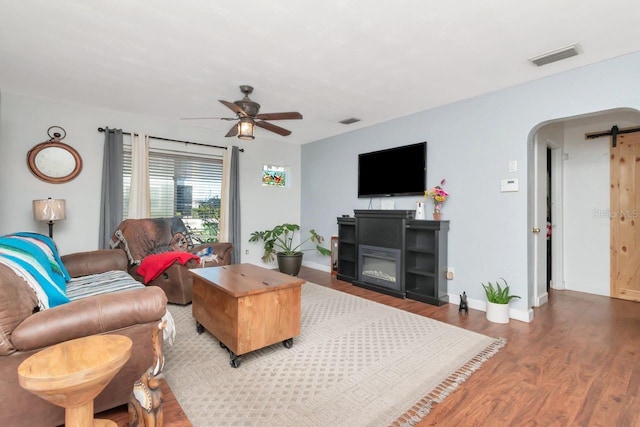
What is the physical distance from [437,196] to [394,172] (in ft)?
2.70

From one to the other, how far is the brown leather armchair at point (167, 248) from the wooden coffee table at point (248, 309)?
97 centimetres

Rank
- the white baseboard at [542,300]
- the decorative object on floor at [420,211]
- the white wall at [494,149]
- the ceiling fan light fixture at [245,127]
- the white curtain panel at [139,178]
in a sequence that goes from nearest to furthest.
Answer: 1. the white wall at [494,149]
2. the ceiling fan light fixture at [245,127]
3. the white baseboard at [542,300]
4. the decorative object on floor at [420,211]
5. the white curtain panel at [139,178]

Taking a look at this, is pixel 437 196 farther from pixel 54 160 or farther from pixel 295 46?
pixel 54 160

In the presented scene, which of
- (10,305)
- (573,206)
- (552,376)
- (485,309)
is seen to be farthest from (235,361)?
(573,206)

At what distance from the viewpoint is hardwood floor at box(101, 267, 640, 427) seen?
1665 millimetres

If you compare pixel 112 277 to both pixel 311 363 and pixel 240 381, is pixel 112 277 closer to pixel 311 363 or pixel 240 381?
pixel 240 381

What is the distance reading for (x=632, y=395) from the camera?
185cm

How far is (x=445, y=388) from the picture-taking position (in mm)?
1919

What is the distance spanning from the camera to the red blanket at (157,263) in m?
3.44

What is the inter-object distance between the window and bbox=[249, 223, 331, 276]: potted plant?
864 mm

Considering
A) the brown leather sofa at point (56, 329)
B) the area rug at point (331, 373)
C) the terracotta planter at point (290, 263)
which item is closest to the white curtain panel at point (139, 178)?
the area rug at point (331, 373)

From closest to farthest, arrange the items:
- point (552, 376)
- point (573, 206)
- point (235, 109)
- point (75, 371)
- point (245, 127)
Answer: point (75, 371) → point (552, 376) → point (235, 109) → point (245, 127) → point (573, 206)

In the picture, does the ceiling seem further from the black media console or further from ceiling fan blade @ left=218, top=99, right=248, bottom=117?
the black media console

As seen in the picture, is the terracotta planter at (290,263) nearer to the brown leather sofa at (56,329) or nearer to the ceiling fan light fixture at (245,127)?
the ceiling fan light fixture at (245,127)
